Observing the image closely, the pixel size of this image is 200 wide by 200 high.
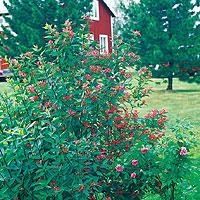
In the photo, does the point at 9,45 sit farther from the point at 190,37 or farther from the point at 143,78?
the point at 143,78

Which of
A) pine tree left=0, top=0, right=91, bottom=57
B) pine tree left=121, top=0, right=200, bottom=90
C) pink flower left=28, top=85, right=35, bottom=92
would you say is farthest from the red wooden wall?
pink flower left=28, top=85, right=35, bottom=92

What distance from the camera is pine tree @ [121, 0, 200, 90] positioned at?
18.0 m

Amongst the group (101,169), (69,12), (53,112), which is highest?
(69,12)

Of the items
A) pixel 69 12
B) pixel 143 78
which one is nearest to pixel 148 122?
pixel 143 78

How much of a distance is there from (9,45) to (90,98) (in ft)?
49.6

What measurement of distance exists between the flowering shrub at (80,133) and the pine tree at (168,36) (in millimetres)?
14128

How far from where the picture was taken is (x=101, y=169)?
3609 millimetres

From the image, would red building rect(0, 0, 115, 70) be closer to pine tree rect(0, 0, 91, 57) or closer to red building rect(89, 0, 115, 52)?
red building rect(89, 0, 115, 52)

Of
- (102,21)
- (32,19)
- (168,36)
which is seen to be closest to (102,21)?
(102,21)

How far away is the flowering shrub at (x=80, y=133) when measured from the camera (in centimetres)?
303

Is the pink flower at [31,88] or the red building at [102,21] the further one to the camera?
the red building at [102,21]

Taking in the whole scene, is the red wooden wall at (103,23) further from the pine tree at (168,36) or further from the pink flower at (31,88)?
the pink flower at (31,88)

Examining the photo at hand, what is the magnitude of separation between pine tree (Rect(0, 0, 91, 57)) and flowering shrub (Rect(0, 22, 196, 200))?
13216 millimetres

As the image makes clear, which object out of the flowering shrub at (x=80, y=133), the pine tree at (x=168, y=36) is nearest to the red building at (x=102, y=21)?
the pine tree at (x=168, y=36)
